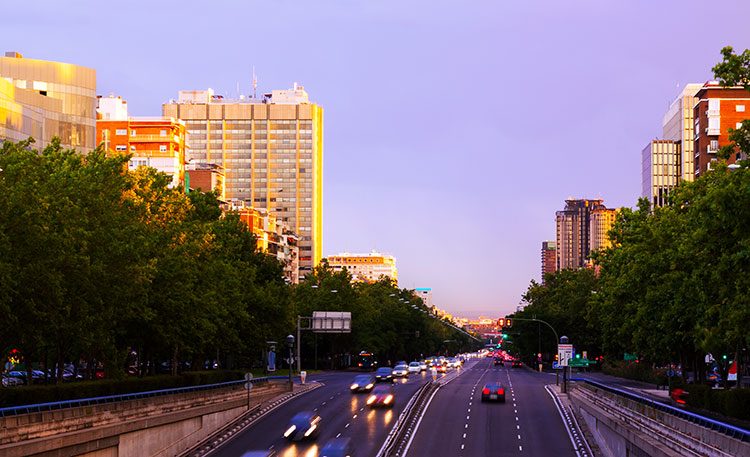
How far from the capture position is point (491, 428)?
5653 cm

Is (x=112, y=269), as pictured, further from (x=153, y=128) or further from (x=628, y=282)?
(x=153, y=128)

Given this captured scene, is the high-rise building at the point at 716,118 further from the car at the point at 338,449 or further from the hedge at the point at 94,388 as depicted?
the car at the point at 338,449

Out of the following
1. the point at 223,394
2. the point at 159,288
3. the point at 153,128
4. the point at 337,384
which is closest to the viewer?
the point at 159,288

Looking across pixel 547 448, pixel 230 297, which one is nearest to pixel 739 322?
pixel 547 448

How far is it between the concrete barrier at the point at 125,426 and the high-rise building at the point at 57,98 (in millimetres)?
43470

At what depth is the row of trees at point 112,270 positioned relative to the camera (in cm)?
4100

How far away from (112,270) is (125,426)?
972cm

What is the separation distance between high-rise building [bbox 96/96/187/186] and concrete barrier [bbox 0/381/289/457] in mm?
81823

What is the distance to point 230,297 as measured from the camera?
236 ft

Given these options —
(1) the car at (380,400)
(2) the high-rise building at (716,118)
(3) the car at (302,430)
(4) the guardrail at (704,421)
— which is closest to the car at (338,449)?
(3) the car at (302,430)

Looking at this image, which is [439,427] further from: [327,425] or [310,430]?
[310,430]

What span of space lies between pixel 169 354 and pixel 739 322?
5153 centimetres

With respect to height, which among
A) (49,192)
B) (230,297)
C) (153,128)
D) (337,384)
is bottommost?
(337,384)

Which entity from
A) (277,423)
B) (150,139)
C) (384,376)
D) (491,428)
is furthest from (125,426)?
(150,139)
